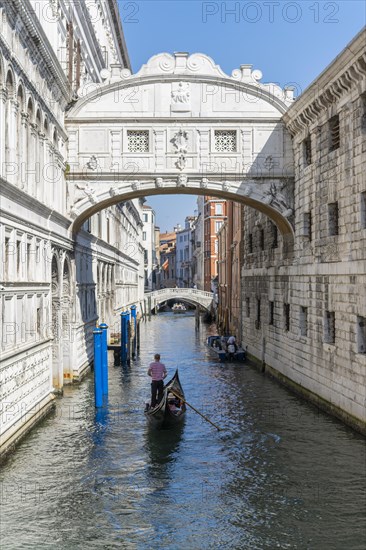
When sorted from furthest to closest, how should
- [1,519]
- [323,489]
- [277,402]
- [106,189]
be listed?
[106,189]
[277,402]
[323,489]
[1,519]

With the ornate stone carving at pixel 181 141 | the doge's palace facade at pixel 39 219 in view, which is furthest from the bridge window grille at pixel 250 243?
the ornate stone carving at pixel 181 141

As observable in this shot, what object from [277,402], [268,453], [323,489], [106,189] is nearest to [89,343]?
[106,189]

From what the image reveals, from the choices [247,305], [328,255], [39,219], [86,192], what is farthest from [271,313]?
[39,219]

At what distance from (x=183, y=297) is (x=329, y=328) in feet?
134

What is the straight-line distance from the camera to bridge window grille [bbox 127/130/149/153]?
18.3 metres

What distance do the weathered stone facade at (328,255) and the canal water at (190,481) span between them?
0.90 m

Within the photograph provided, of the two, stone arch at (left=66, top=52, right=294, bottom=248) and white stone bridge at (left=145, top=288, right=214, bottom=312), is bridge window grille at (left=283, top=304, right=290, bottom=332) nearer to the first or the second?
stone arch at (left=66, top=52, right=294, bottom=248)

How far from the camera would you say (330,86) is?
14531mm

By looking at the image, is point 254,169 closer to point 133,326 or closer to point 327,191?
point 327,191

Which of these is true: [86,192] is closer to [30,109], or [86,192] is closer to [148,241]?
[30,109]

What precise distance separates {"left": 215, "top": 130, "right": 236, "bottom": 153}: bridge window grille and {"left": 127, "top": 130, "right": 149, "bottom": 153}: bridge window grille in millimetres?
1868

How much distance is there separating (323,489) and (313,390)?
6.11m

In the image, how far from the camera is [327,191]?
15484 mm

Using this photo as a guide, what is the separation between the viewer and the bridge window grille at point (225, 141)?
18369 millimetres
